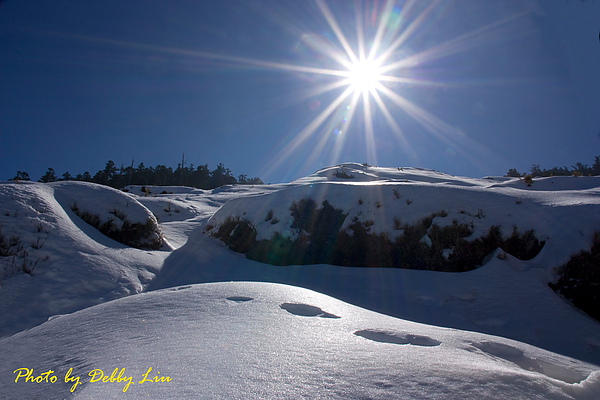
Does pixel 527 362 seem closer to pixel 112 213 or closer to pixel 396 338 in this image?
pixel 396 338

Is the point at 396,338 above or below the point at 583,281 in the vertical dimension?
below

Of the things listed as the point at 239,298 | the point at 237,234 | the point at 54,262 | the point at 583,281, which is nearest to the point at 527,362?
the point at 239,298

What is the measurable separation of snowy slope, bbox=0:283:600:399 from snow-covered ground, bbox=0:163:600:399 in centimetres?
1

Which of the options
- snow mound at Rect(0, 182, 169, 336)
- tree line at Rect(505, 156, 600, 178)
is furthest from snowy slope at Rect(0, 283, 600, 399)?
tree line at Rect(505, 156, 600, 178)

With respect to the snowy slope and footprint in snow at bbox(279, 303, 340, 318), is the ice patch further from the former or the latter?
footprint in snow at bbox(279, 303, 340, 318)

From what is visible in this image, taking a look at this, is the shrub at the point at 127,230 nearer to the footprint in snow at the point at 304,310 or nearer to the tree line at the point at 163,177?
the footprint in snow at the point at 304,310

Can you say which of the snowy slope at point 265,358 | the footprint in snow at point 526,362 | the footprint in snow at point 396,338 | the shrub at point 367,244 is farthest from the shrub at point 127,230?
the footprint in snow at point 526,362

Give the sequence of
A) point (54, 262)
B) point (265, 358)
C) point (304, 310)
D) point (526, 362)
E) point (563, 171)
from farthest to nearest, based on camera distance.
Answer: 1. point (563, 171)
2. point (54, 262)
3. point (304, 310)
4. point (526, 362)
5. point (265, 358)

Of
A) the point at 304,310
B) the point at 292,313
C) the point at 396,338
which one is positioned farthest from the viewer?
the point at 304,310

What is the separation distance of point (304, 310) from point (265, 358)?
1257mm

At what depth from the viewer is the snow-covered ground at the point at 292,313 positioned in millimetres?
1372

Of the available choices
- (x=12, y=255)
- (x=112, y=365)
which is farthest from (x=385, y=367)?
(x=12, y=255)

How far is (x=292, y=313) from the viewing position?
2.66m

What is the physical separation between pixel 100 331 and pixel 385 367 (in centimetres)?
203
